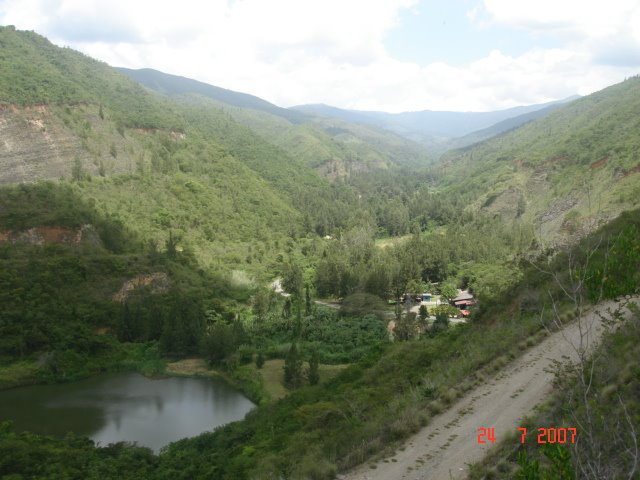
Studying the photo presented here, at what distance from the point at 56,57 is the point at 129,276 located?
8179 centimetres

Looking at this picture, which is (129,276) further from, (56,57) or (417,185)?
(417,185)

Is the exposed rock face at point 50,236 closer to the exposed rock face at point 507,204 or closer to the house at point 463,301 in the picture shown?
the house at point 463,301

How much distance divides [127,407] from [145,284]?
21145 mm

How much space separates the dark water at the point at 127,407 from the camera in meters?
29.5

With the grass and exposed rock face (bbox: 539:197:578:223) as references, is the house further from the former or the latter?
exposed rock face (bbox: 539:197:578:223)

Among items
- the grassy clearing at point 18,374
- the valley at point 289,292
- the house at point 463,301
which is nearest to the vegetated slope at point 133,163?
the valley at point 289,292

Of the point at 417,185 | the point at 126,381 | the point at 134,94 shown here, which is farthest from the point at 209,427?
the point at 417,185

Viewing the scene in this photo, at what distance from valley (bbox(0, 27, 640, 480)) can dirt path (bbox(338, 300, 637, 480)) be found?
0.07 meters

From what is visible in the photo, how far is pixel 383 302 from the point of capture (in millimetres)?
55344

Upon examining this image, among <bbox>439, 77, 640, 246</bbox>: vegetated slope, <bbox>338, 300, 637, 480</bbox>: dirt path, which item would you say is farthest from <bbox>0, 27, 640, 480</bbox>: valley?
<bbox>439, 77, 640, 246</bbox>: vegetated slope

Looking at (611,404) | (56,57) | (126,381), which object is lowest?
(126,381)

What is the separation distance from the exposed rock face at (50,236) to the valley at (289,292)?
190mm

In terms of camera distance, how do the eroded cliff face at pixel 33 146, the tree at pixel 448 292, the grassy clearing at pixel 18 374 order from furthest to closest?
the eroded cliff face at pixel 33 146 → the tree at pixel 448 292 → the grassy clearing at pixel 18 374
